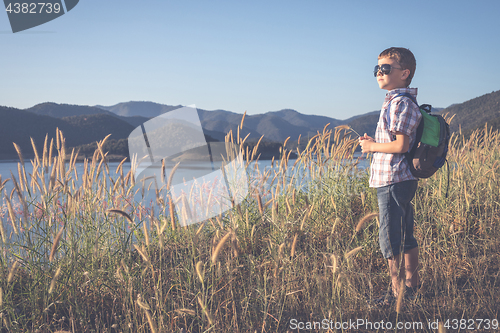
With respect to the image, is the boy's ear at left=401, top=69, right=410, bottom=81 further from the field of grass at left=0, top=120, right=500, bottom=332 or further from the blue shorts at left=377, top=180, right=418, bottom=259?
the field of grass at left=0, top=120, right=500, bottom=332

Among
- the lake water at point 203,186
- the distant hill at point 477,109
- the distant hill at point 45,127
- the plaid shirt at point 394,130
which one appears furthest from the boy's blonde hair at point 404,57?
the distant hill at point 477,109

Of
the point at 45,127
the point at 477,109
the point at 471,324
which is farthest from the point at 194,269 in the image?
the point at 477,109

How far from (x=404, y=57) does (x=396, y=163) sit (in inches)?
26.2

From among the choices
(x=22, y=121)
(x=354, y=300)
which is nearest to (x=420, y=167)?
(x=354, y=300)

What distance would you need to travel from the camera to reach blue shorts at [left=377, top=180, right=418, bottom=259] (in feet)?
5.62

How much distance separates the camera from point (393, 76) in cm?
177

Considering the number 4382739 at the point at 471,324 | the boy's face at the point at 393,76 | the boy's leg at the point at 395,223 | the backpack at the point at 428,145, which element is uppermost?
the boy's face at the point at 393,76

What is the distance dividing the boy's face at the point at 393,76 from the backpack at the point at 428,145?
0.12 m

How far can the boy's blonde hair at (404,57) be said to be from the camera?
69.1 inches

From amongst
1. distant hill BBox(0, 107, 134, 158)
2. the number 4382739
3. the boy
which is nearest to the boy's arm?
the boy

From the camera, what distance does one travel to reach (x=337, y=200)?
9.17 ft

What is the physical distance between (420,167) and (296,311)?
112cm

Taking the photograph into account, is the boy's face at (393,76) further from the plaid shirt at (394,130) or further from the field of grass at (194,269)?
the field of grass at (194,269)

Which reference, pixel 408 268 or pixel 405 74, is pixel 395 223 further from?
pixel 405 74
